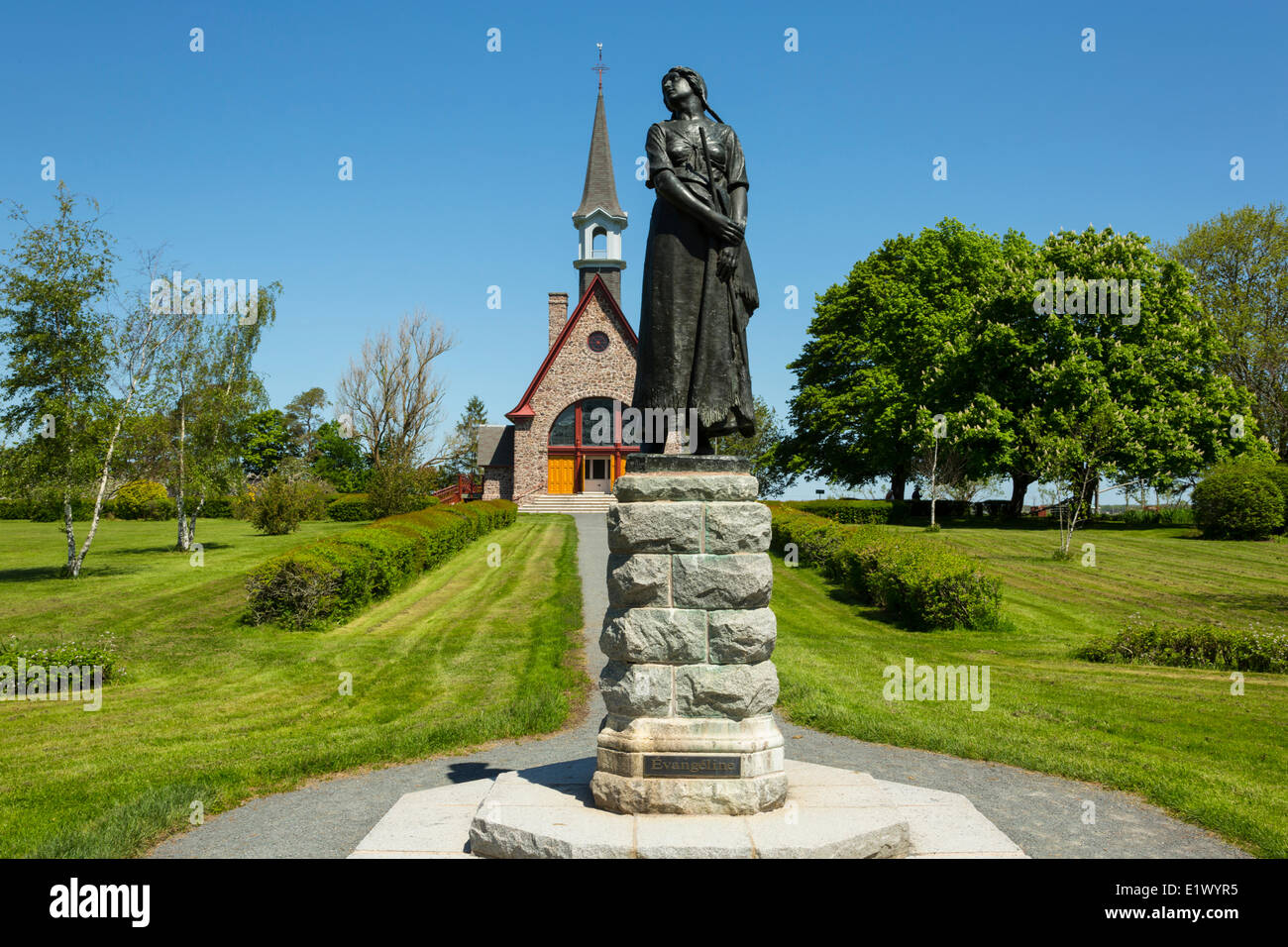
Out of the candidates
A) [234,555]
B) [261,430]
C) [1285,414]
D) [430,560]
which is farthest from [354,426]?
[1285,414]

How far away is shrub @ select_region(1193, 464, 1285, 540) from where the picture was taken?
28.4 metres

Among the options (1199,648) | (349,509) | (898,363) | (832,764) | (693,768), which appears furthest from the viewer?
(349,509)

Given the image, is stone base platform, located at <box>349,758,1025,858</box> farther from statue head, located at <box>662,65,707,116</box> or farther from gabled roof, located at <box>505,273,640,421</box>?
gabled roof, located at <box>505,273,640,421</box>

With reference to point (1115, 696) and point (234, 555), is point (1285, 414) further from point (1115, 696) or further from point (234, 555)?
point (234, 555)

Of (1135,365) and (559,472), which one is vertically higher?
(1135,365)

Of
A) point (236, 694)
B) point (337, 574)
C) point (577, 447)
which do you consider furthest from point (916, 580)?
point (577, 447)

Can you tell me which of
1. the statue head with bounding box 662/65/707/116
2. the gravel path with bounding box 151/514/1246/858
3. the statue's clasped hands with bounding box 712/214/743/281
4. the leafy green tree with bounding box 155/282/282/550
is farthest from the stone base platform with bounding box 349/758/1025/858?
the leafy green tree with bounding box 155/282/282/550

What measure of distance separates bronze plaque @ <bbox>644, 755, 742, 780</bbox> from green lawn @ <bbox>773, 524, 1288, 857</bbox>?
365 centimetres

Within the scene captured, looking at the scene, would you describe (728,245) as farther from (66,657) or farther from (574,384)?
(574,384)

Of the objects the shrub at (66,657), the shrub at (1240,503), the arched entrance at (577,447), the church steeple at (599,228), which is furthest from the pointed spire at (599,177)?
the shrub at (66,657)

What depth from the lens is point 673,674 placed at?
5.59 m

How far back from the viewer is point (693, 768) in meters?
5.46

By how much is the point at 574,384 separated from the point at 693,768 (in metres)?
39.5

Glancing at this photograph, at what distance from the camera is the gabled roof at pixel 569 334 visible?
1731 inches
